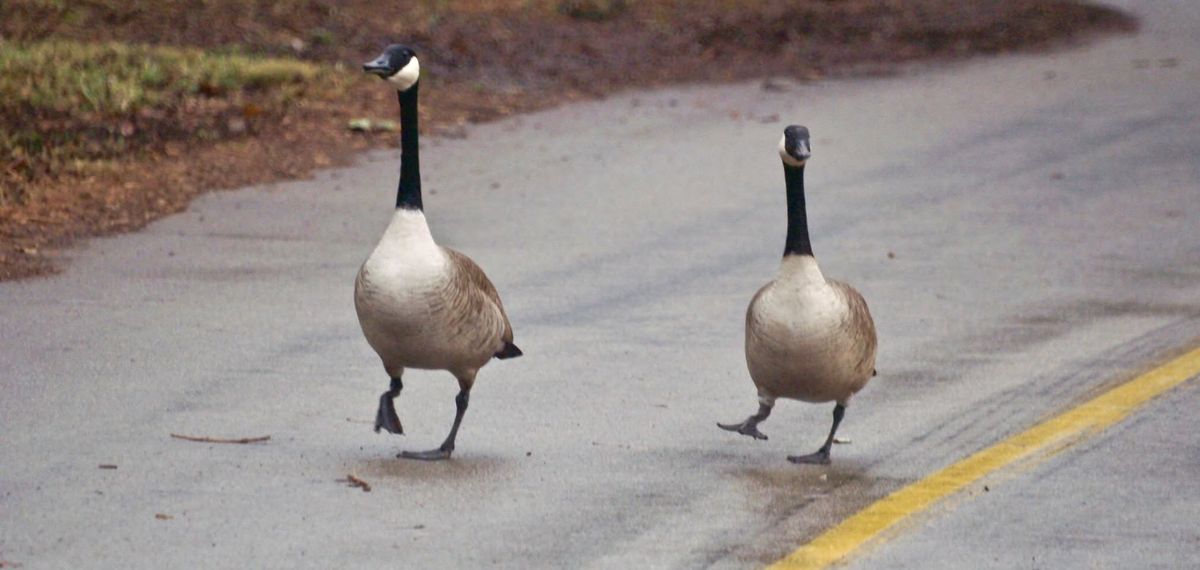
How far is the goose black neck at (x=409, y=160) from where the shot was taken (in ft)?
→ 20.0

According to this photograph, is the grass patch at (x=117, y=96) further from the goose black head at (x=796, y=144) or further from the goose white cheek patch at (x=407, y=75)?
the goose black head at (x=796, y=144)

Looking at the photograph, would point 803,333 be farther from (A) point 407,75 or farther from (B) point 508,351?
(A) point 407,75

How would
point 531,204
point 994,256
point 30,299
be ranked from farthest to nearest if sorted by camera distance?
1. point 531,204
2. point 994,256
3. point 30,299

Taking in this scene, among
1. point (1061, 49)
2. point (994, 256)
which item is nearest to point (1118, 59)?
point (1061, 49)

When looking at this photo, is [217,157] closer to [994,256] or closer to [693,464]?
[994,256]

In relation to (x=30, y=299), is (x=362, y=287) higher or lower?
higher

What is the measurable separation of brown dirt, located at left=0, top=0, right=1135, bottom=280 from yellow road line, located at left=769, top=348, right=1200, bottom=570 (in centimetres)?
537

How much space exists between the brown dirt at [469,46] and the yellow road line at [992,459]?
5367mm

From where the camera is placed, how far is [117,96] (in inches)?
494

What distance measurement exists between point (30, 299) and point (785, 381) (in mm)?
3995

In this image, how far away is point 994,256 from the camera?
9.95 metres

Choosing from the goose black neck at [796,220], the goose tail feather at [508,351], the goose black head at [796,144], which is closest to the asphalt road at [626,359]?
the goose tail feather at [508,351]

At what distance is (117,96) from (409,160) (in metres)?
6.65

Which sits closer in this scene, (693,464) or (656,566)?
(656,566)
